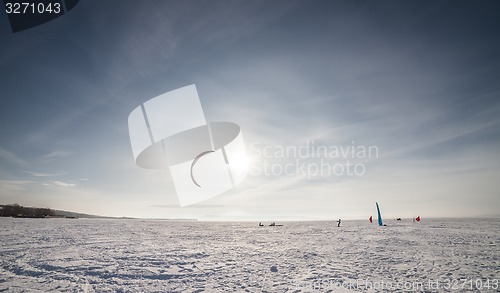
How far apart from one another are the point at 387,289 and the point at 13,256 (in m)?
13.7

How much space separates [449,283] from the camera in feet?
22.1

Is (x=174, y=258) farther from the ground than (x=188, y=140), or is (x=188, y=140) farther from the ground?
(x=188, y=140)

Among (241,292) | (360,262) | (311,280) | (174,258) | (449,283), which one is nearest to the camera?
(241,292)

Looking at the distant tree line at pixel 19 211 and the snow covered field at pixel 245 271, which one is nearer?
the snow covered field at pixel 245 271

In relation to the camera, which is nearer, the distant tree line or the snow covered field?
the snow covered field

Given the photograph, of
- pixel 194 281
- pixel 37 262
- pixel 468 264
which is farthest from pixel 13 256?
pixel 468 264

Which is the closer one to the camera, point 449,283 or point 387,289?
point 387,289

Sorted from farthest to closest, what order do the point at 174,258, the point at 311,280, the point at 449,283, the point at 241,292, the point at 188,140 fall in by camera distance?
the point at 188,140
the point at 174,258
the point at 311,280
the point at 449,283
the point at 241,292

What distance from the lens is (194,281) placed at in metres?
7.09

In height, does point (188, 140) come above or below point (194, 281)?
above

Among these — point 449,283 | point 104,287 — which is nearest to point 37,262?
point 104,287

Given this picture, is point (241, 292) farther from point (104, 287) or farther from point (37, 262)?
point (37, 262)

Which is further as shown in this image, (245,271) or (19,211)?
(19,211)

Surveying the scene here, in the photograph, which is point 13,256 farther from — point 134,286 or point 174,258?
point 134,286
